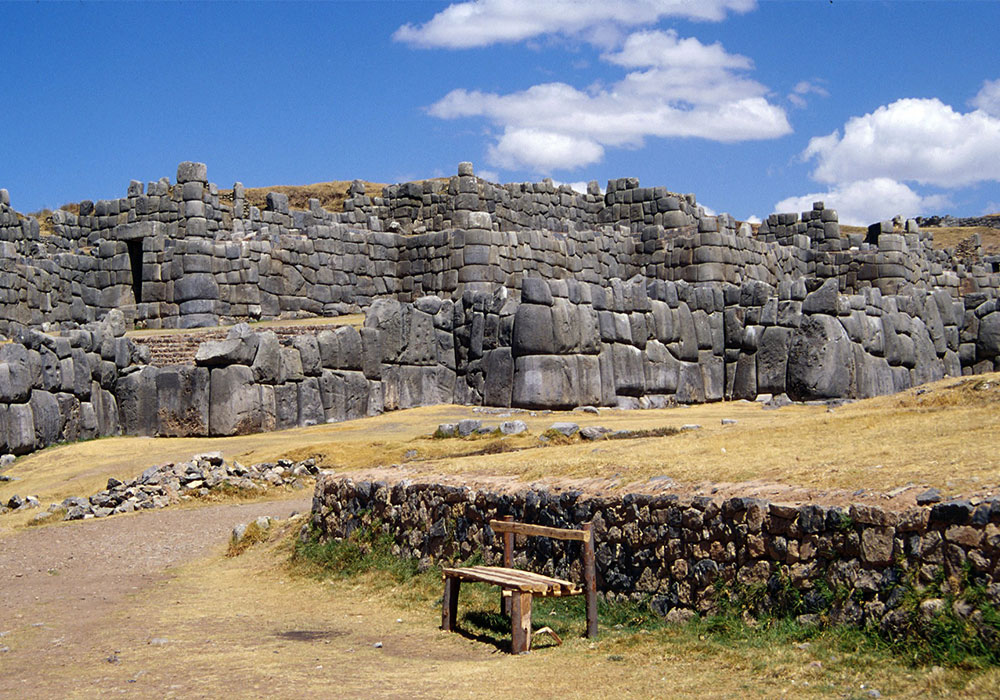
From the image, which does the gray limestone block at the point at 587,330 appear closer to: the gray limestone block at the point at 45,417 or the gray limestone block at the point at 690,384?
the gray limestone block at the point at 690,384

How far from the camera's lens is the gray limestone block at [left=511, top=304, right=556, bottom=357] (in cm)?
2169

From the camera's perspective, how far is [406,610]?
1020cm

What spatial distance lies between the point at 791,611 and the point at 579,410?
13897 millimetres

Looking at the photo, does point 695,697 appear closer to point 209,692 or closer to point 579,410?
point 209,692

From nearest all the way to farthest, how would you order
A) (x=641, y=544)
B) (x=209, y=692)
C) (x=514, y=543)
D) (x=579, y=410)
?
(x=209, y=692)
(x=641, y=544)
(x=514, y=543)
(x=579, y=410)

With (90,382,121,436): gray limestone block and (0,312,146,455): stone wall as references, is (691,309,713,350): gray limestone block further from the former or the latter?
(90,382,121,436): gray limestone block

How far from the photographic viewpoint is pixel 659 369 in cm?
2384

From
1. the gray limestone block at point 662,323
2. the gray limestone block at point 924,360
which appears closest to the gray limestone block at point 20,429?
the gray limestone block at point 662,323

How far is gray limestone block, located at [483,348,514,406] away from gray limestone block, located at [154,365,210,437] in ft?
18.2

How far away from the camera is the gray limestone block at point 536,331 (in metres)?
21.7

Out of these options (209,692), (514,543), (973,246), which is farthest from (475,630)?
(973,246)

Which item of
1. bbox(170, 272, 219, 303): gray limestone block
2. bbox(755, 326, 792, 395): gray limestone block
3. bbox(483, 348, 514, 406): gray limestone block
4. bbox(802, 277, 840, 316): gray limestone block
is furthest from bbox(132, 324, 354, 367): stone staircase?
bbox(802, 277, 840, 316): gray limestone block

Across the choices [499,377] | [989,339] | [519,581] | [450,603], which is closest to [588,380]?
[499,377]

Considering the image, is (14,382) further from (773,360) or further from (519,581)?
(773,360)
